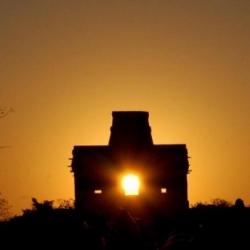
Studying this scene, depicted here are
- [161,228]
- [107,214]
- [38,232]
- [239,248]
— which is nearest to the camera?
[239,248]

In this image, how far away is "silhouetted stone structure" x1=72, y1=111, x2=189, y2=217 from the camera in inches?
1585

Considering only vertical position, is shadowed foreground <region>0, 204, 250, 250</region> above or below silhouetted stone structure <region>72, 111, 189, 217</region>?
below

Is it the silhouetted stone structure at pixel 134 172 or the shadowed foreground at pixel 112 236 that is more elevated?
the silhouetted stone structure at pixel 134 172

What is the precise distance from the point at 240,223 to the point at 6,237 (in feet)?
21.1

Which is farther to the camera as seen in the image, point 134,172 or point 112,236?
point 134,172

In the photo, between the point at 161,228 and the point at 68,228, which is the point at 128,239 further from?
the point at 161,228

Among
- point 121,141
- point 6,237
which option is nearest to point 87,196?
point 121,141

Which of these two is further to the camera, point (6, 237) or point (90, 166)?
point (90, 166)

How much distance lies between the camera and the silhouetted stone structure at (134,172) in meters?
40.2

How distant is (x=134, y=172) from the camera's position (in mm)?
41000

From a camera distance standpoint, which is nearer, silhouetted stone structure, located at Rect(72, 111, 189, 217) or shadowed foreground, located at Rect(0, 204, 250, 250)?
shadowed foreground, located at Rect(0, 204, 250, 250)

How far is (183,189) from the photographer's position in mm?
41406

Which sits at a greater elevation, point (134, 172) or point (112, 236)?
point (134, 172)

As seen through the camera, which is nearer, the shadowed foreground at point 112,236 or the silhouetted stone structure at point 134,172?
the shadowed foreground at point 112,236
